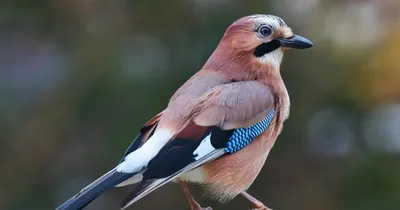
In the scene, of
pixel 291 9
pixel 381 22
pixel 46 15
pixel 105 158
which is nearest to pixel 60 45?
pixel 46 15

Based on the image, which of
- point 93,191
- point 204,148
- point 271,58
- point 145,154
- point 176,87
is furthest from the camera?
point 176,87

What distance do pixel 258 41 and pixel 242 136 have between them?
0.48 m

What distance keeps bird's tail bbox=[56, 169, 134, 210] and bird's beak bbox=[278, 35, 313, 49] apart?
0.97m

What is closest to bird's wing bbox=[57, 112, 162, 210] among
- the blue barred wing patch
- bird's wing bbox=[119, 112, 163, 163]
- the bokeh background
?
bird's wing bbox=[119, 112, 163, 163]

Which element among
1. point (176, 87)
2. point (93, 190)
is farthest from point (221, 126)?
point (176, 87)

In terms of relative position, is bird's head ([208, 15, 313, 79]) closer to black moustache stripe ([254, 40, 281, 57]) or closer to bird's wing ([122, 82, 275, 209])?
black moustache stripe ([254, 40, 281, 57])

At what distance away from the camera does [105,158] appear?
257 inches

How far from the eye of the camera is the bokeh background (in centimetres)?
635

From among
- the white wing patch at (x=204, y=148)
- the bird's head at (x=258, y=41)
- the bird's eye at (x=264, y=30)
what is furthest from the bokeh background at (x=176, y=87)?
the white wing patch at (x=204, y=148)

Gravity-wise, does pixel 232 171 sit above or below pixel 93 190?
below

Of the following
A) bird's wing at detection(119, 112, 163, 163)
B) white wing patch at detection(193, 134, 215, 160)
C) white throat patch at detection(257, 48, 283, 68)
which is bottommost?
white wing patch at detection(193, 134, 215, 160)

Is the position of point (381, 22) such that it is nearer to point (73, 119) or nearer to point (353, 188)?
point (353, 188)

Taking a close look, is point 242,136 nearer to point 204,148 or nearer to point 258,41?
point 204,148

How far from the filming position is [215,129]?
383cm
